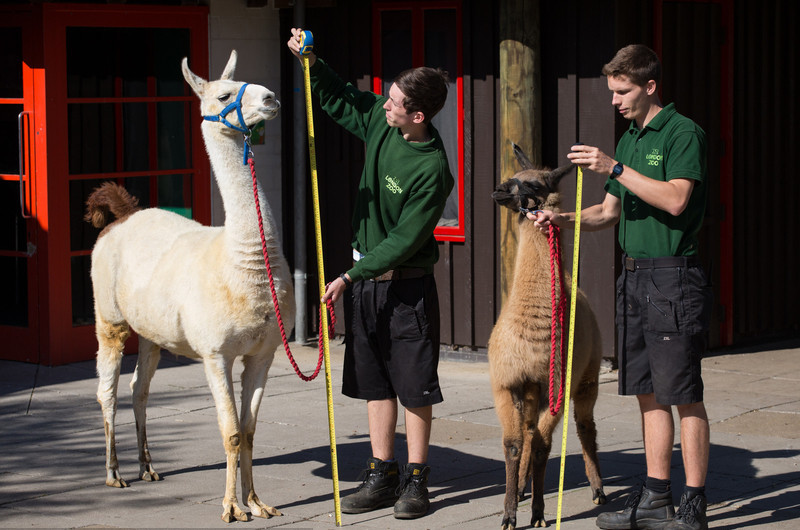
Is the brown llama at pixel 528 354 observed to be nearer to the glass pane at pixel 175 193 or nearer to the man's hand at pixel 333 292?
the man's hand at pixel 333 292

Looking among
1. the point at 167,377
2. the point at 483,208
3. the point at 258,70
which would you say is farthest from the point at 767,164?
the point at 167,377

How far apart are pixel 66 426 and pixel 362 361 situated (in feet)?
9.26

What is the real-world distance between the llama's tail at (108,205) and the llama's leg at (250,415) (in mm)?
1513

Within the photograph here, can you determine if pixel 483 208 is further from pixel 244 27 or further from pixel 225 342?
pixel 225 342

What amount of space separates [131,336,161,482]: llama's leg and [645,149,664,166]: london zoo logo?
121 inches

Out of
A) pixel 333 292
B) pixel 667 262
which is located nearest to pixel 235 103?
pixel 333 292

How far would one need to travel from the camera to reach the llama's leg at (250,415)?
241 inches

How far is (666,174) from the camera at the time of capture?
557cm

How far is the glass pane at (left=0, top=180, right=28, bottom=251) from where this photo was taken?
33.3 feet

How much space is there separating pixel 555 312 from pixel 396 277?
87 cm

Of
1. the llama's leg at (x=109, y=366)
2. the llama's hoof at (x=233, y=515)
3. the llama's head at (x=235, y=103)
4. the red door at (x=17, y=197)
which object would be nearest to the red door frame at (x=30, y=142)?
the red door at (x=17, y=197)

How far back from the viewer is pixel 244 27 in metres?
11.0

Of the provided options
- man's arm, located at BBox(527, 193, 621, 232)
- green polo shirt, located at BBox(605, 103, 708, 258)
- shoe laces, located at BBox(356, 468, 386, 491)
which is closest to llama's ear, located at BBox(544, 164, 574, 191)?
man's arm, located at BBox(527, 193, 621, 232)

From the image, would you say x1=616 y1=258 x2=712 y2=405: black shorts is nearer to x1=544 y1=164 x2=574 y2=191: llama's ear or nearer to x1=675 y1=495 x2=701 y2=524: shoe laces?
x1=675 y1=495 x2=701 y2=524: shoe laces
